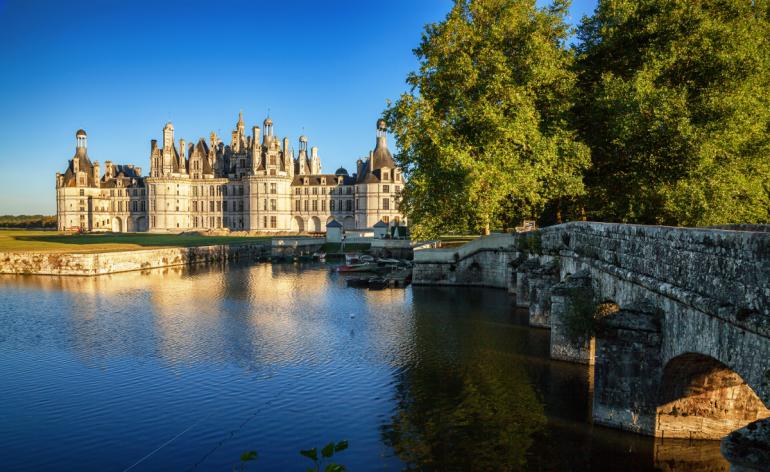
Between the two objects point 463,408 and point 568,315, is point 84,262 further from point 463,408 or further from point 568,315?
point 568,315

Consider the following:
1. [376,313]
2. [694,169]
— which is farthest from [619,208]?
[376,313]

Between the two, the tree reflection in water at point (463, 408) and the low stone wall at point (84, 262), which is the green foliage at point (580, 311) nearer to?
the tree reflection in water at point (463, 408)

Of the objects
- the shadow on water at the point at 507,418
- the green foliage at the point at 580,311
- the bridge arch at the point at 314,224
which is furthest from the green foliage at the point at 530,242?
the bridge arch at the point at 314,224

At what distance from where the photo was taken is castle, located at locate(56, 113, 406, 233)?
11019 centimetres

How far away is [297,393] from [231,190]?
352ft

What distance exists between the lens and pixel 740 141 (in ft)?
89.6

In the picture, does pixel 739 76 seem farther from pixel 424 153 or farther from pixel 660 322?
pixel 660 322

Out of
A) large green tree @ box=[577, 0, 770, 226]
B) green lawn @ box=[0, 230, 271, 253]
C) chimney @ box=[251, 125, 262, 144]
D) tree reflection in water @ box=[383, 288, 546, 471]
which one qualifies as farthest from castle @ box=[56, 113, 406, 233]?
tree reflection in water @ box=[383, 288, 546, 471]

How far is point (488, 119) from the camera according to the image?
30.5 m

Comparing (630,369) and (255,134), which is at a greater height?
(255,134)

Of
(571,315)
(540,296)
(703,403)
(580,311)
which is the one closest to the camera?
(703,403)

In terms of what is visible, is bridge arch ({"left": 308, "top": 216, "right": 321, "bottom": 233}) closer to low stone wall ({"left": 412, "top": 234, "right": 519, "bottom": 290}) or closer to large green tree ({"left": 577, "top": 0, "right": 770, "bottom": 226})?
low stone wall ({"left": 412, "top": 234, "right": 519, "bottom": 290})

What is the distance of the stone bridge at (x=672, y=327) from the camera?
8.41 m

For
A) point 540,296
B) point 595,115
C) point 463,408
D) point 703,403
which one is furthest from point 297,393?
point 595,115
